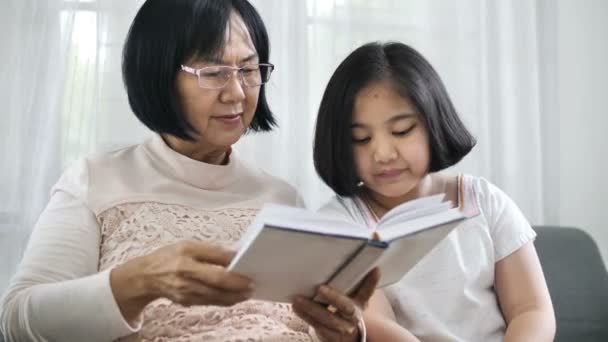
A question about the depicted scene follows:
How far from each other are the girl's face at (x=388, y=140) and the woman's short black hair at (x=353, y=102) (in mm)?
18

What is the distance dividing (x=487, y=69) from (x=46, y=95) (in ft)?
4.83

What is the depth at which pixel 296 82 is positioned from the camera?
6.93 feet

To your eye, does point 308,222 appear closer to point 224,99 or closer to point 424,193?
point 224,99

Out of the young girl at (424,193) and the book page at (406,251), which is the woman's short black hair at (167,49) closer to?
the young girl at (424,193)

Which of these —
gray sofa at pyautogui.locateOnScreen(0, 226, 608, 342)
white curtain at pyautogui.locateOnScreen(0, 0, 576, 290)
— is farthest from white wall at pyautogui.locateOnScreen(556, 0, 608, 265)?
gray sofa at pyautogui.locateOnScreen(0, 226, 608, 342)

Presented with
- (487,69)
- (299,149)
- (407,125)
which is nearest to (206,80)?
(407,125)

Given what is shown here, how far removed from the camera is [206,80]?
1.39m

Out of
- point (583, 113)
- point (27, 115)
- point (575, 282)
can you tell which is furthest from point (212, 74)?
point (583, 113)

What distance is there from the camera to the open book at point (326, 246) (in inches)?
32.8

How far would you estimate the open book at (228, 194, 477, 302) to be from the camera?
833mm

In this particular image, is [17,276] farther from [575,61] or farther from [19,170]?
[575,61]

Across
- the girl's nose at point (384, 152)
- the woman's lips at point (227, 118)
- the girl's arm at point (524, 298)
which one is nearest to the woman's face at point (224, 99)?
the woman's lips at point (227, 118)

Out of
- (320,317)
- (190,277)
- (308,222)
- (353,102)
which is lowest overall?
(320,317)

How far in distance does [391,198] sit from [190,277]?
751mm
